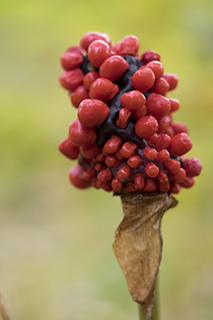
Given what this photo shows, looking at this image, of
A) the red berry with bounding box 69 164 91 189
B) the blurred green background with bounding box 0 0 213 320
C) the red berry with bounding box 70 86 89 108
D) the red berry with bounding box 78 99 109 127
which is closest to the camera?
the red berry with bounding box 78 99 109 127

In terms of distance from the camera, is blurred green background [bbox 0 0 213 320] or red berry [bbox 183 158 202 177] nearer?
red berry [bbox 183 158 202 177]

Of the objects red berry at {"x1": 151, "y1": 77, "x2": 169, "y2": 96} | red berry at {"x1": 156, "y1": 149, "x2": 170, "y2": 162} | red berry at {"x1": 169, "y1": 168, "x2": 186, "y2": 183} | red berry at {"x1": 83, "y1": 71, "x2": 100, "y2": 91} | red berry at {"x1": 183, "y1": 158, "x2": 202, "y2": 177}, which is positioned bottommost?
red berry at {"x1": 169, "y1": 168, "x2": 186, "y2": 183}

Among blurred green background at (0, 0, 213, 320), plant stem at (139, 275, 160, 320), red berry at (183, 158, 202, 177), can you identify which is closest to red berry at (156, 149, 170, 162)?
red berry at (183, 158, 202, 177)

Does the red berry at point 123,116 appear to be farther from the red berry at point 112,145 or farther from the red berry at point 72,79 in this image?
the red berry at point 72,79

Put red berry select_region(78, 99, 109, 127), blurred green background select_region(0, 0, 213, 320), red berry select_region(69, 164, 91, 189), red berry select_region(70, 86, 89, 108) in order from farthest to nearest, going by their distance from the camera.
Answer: blurred green background select_region(0, 0, 213, 320)
red berry select_region(69, 164, 91, 189)
red berry select_region(70, 86, 89, 108)
red berry select_region(78, 99, 109, 127)

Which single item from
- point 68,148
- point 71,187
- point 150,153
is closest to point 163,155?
point 150,153

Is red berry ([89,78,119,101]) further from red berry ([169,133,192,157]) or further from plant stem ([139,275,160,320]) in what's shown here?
plant stem ([139,275,160,320])

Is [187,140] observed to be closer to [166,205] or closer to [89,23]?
[166,205]
